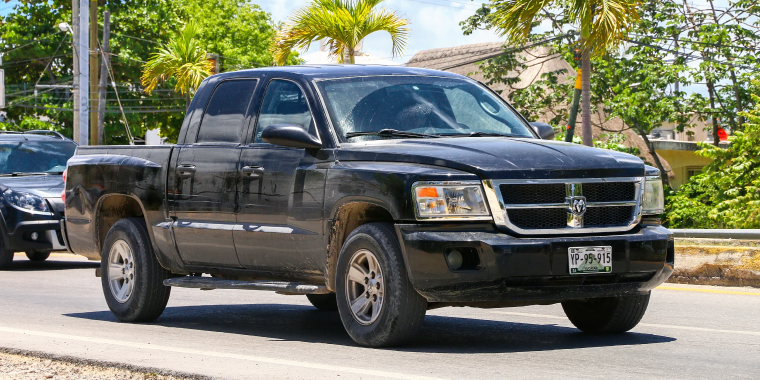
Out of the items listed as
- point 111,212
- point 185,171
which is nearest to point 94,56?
point 111,212

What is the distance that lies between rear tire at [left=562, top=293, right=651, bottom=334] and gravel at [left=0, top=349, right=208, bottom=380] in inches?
119

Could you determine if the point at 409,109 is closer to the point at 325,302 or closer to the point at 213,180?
the point at 213,180

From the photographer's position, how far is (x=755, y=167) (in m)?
21.6

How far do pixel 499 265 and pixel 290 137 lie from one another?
170 cm

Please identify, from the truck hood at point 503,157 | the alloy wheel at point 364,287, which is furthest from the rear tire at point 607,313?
the alloy wheel at point 364,287

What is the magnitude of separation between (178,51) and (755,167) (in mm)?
12758

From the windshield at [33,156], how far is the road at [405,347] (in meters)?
5.31

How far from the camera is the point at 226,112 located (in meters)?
8.33

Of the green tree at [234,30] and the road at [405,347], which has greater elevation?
the green tree at [234,30]

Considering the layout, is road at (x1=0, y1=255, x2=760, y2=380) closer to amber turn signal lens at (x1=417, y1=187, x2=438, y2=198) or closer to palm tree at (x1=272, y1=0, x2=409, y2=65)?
amber turn signal lens at (x1=417, y1=187, x2=438, y2=198)

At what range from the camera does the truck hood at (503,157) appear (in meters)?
6.43

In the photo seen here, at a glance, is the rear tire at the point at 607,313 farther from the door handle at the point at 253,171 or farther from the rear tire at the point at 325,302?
the rear tire at the point at 325,302

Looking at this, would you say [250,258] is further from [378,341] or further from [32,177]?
[32,177]

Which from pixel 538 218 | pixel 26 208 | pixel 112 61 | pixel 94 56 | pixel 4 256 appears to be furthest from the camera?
pixel 112 61
